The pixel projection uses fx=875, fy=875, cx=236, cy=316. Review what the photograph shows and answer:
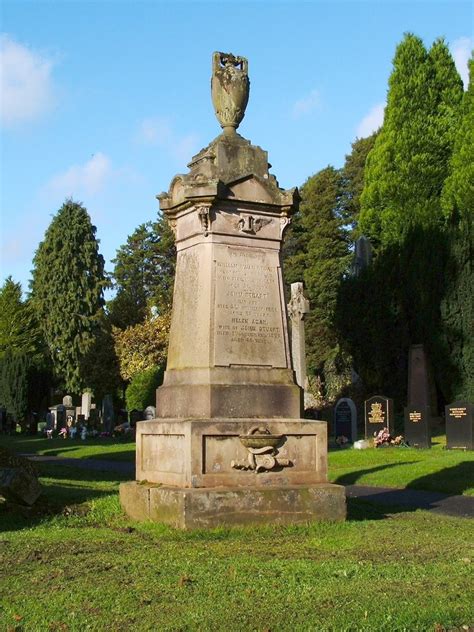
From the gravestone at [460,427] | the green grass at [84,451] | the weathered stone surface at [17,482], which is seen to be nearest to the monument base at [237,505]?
the weathered stone surface at [17,482]

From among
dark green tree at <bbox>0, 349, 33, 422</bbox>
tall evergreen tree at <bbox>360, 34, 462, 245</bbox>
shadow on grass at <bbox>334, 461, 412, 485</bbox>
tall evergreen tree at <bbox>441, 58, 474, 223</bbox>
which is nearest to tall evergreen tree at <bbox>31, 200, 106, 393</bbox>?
dark green tree at <bbox>0, 349, 33, 422</bbox>

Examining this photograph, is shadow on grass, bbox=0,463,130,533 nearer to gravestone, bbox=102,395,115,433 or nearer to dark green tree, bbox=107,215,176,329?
gravestone, bbox=102,395,115,433

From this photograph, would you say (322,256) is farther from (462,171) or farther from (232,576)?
(232,576)

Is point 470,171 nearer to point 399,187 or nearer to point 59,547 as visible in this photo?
point 399,187

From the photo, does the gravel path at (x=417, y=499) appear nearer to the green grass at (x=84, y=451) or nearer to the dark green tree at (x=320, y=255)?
the green grass at (x=84, y=451)

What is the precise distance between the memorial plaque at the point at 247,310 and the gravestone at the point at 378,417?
17695mm

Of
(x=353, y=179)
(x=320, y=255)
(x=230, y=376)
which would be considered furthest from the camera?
(x=353, y=179)

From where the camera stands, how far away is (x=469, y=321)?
34.1 m

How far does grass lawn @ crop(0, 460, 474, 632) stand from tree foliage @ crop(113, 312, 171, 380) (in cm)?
4113

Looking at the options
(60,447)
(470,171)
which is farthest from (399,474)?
(470,171)

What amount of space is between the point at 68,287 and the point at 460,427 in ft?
157

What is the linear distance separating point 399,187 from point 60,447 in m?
19.1

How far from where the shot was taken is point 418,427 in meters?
26.0

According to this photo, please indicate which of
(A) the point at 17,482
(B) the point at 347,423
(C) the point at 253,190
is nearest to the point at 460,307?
(B) the point at 347,423
